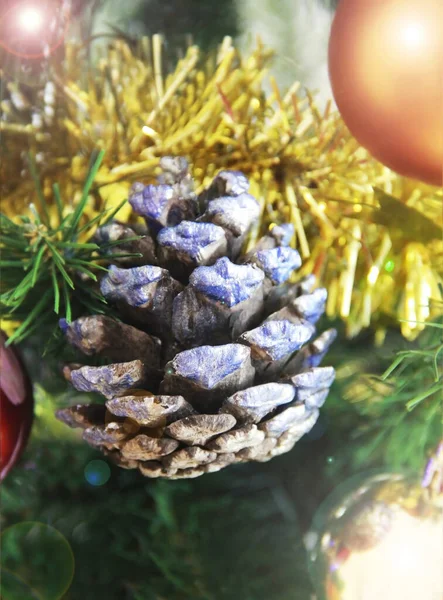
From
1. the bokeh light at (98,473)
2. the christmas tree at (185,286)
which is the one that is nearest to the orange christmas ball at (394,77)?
the christmas tree at (185,286)

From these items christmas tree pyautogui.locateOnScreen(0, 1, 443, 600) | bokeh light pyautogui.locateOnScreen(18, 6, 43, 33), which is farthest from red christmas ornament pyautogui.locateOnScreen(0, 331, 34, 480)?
bokeh light pyautogui.locateOnScreen(18, 6, 43, 33)

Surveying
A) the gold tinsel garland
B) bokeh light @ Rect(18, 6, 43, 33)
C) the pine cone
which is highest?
bokeh light @ Rect(18, 6, 43, 33)

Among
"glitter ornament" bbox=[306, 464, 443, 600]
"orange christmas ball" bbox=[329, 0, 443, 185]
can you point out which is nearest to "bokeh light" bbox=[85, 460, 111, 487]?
"glitter ornament" bbox=[306, 464, 443, 600]

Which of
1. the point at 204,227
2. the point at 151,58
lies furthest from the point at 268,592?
the point at 151,58

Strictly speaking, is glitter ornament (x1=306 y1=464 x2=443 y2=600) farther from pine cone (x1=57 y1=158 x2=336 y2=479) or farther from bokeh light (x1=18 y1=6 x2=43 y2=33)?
bokeh light (x1=18 y1=6 x2=43 y2=33)

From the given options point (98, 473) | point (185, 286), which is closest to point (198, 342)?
point (185, 286)

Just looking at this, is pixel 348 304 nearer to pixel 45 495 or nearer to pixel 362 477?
pixel 362 477

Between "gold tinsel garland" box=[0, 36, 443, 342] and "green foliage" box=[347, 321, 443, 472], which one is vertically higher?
"gold tinsel garland" box=[0, 36, 443, 342]
